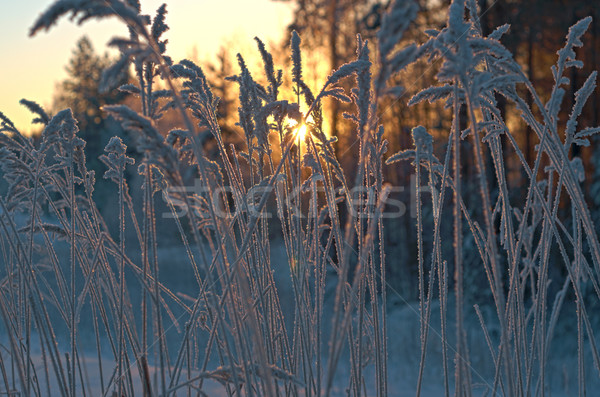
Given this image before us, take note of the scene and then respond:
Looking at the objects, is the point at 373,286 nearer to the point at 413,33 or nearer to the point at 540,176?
the point at 413,33

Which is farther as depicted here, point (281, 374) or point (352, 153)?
point (352, 153)

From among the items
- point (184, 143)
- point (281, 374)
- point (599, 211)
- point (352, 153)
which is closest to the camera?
point (281, 374)

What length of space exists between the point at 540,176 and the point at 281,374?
14.1 meters

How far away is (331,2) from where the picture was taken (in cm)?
1312

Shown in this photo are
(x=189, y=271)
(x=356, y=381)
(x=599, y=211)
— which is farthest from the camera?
(x=189, y=271)

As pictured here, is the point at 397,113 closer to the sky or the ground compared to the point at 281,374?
closer to the sky

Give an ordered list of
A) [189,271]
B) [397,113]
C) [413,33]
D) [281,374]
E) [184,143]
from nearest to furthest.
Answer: [281,374] < [184,143] < [189,271] < [413,33] < [397,113]

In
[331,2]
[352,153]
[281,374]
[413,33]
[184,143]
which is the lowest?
[281,374]

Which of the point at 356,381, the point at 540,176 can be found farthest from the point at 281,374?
the point at 540,176

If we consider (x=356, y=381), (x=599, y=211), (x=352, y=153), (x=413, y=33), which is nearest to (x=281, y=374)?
(x=356, y=381)

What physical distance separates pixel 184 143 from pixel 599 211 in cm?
770

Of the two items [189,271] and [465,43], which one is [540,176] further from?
[465,43]

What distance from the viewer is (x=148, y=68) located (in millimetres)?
1392

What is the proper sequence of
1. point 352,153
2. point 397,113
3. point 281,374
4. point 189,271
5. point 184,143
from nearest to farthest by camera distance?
point 281,374 → point 184,143 → point 189,271 → point 397,113 → point 352,153
